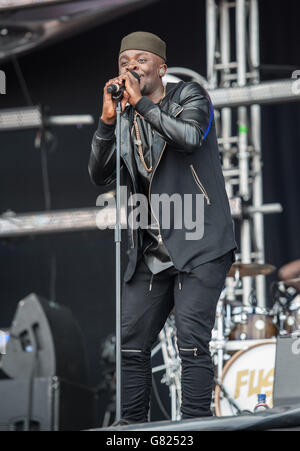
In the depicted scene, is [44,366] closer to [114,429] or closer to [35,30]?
[114,429]

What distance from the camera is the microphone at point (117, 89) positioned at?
295cm

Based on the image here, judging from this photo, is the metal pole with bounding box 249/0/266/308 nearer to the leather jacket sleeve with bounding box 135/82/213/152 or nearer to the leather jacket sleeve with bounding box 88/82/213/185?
the leather jacket sleeve with bounding box 88/82/213/185

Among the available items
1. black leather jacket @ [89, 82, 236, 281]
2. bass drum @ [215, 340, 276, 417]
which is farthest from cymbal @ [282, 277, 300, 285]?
black leather jacket @ [89, 82, 236, 281]

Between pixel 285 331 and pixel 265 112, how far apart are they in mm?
2555

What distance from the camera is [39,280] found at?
7520 mm

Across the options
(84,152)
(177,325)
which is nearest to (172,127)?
(177,325)

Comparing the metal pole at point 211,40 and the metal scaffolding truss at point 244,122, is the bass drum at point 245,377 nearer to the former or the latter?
the metal scaffolding truss at point 244,122

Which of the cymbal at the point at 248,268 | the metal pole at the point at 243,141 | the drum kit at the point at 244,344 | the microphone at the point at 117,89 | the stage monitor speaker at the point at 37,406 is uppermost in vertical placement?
the metal pole at the point at 243,141

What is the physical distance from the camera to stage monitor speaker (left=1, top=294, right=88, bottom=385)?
16.7 ft

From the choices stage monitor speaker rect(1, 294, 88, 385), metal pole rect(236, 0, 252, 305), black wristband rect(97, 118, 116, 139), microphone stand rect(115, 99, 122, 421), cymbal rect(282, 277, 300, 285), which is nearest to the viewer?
microphone stand rect(115, 99, 122, 421)

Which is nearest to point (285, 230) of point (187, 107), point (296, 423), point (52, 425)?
point (52, 425)

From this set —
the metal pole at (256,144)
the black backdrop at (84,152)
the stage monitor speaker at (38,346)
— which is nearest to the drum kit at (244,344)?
the stage monitor speaker at (38,346)

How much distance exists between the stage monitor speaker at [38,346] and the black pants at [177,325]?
2.03 metres

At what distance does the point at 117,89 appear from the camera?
2963 mm
